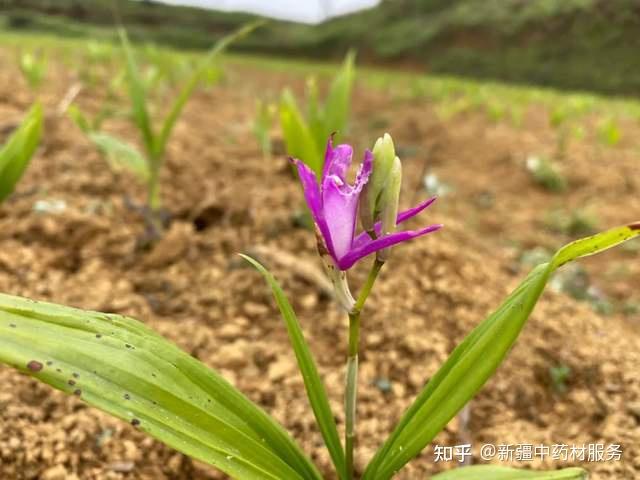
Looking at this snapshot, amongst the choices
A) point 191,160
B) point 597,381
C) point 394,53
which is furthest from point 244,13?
point 597,381

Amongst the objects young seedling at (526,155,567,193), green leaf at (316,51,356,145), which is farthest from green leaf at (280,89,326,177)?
young seedling at (526,155,567,193)

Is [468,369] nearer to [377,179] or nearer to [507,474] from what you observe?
[507,474]

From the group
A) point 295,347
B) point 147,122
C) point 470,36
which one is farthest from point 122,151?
point 470,36

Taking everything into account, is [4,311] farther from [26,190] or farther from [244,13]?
[244,13]

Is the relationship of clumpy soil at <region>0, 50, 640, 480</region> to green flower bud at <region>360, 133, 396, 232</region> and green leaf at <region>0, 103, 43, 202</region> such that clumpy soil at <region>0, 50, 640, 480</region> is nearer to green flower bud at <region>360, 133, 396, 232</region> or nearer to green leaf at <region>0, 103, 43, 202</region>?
green leaf at <region>0, 103, 43, 202</region>

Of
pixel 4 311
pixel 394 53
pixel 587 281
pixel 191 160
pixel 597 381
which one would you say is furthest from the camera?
pixel 394 53
